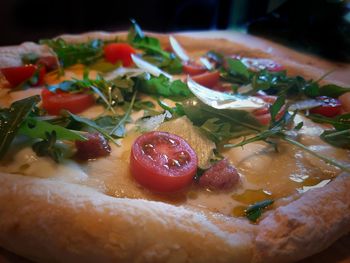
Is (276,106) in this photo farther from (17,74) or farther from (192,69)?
(17,74)

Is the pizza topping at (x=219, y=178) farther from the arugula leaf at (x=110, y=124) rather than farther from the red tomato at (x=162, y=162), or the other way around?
the arugula leaf at (x=110, y=124)

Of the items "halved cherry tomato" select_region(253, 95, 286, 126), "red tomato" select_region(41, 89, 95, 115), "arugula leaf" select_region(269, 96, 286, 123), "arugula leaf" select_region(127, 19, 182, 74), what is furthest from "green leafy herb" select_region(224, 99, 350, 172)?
"arugula leaf" select_region(127, 19, 182, 74)

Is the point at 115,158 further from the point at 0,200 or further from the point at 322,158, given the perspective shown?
the point at 322,158

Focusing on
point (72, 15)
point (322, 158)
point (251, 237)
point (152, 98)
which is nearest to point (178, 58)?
point (152, 98)

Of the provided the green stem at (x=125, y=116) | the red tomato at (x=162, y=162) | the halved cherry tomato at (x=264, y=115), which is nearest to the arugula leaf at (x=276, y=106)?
A: the halved cherry tomato at (x=264, y=115)

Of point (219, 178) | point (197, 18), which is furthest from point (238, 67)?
point (197, 18)

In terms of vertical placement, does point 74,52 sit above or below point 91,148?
below

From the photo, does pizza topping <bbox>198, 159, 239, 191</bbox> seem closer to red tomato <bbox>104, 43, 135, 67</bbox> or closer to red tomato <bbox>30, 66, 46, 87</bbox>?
red tomato <bbox>30, 66, 46, 87</bbox>
